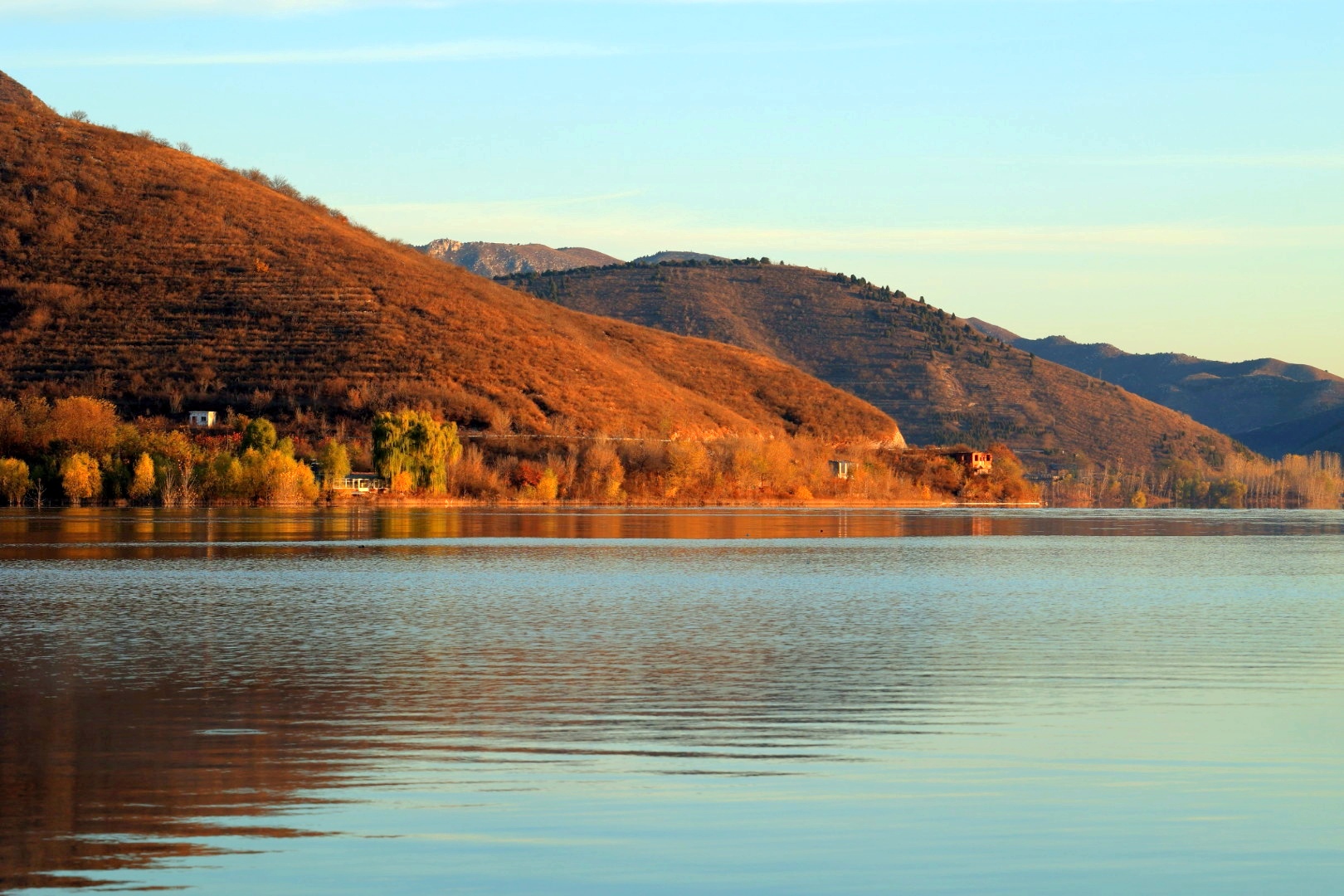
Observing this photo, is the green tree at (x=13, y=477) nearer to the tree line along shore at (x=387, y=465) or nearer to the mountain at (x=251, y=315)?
the tree line along shore at (x=387, y=465)

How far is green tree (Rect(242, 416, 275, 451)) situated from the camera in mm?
88188

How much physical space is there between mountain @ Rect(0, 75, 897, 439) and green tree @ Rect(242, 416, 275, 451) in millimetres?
15958

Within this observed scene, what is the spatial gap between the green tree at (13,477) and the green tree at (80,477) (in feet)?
6.24

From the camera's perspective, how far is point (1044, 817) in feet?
39.2

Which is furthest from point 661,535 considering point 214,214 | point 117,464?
point 214,214

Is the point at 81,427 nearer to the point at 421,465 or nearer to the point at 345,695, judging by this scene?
the point at 421,465

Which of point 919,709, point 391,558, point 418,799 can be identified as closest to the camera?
point 418,799

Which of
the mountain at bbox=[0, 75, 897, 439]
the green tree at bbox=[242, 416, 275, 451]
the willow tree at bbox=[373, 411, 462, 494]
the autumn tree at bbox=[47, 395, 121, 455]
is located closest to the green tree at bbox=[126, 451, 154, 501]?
the autumn tree at bbox=[47, 395, 121, 455]

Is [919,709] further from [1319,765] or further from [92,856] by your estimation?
[92,856]

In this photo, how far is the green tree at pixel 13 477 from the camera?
261 feet

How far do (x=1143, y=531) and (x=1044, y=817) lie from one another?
2804 inches

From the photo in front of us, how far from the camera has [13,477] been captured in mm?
80062

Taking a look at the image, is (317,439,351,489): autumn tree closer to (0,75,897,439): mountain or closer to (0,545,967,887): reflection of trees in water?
(0,75,897,439): mountain

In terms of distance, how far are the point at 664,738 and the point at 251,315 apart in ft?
351
